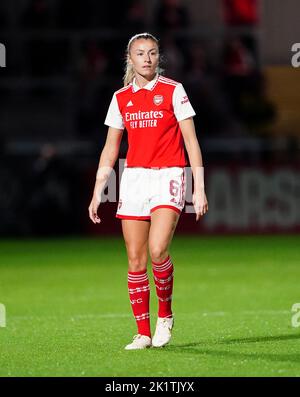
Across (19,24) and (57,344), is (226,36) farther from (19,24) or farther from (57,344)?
(57,344)

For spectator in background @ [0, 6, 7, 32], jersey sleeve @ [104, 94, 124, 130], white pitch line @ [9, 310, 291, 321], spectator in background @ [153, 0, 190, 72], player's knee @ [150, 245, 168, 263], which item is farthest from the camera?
spectator in background @ [0, 6, 7, 32]

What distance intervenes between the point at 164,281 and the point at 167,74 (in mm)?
14887

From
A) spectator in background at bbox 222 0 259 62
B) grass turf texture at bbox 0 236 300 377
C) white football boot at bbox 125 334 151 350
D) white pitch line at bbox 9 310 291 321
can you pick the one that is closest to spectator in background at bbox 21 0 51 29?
spectator in background at bbox 222 0 259 62

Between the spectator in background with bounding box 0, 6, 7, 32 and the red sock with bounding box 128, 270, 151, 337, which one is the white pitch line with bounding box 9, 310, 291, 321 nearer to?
the red sock with bounding box 128, 270, 151, 337

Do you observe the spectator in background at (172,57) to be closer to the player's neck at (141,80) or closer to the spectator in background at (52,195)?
the spectator in background at (52,195)

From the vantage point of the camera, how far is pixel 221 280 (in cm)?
1439

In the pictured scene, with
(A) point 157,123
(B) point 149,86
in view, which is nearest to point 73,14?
(B) point 149,86

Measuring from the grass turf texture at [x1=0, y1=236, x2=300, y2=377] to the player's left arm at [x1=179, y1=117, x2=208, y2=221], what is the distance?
41.1 inches

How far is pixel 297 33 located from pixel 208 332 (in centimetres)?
1699

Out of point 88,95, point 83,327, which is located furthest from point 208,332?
point 88,95

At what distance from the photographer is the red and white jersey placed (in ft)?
26.3

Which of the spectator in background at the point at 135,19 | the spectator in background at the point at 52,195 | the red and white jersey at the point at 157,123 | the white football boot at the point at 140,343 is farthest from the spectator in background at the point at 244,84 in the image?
the white football boot at the point at 140,343

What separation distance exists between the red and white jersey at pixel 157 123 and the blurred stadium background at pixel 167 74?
12605 mm

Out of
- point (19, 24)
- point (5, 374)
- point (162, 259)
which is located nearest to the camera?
point (5, 374)
